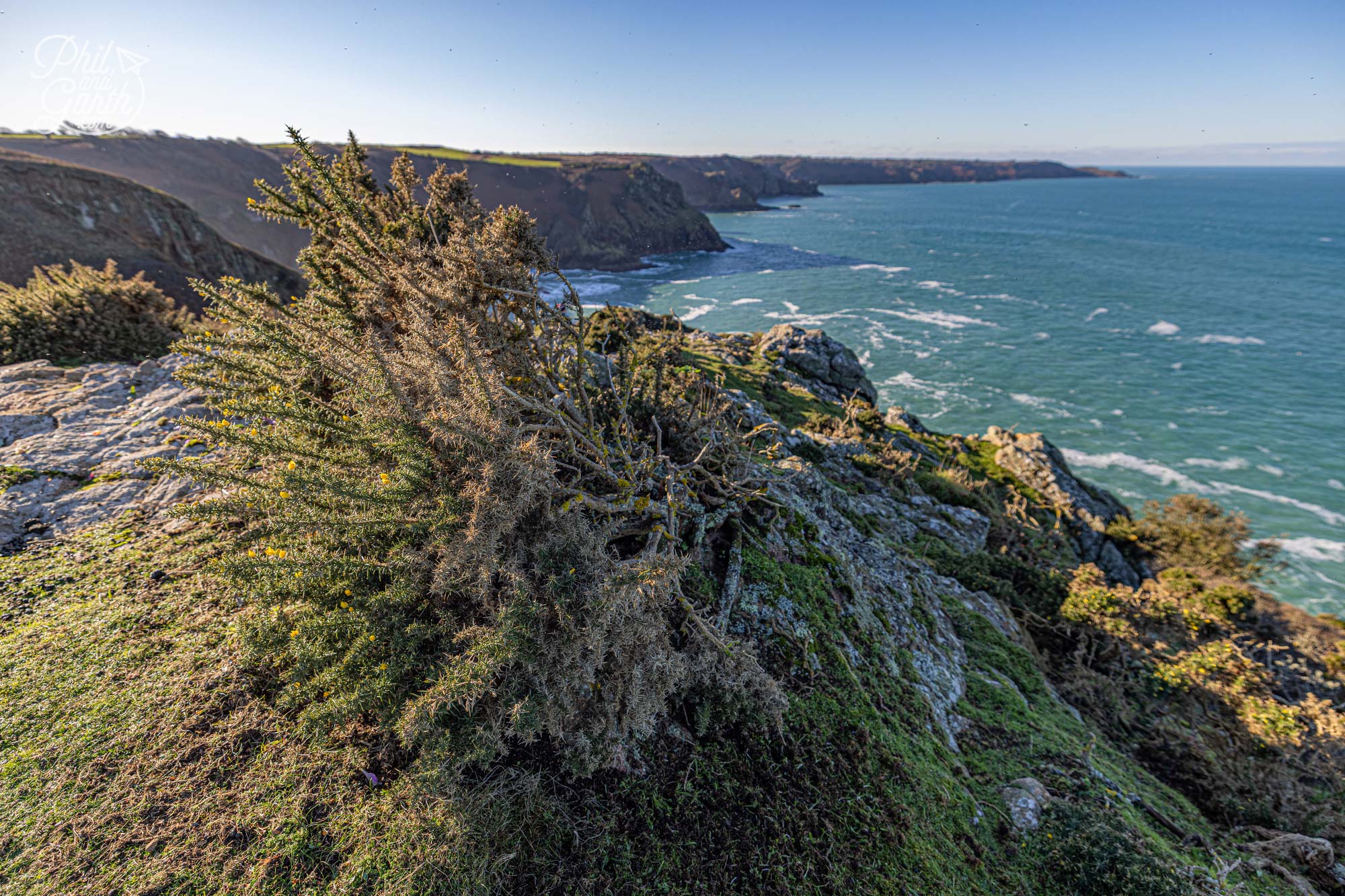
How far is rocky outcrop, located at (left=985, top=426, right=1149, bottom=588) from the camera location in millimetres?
16688

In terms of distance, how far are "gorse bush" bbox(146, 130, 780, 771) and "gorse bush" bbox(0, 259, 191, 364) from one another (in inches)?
352

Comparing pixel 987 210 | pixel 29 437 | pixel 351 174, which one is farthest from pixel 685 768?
pixel 987 210

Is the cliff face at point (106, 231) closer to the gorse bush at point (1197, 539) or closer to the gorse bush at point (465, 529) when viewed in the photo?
the gorse bush at point (465, 529)

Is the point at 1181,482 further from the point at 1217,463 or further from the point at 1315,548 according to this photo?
the point at 1315,548

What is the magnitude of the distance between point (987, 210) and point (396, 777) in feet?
570

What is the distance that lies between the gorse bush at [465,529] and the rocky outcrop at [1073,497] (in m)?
17.0

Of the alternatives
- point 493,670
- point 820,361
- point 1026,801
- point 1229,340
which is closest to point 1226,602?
point 1026,801

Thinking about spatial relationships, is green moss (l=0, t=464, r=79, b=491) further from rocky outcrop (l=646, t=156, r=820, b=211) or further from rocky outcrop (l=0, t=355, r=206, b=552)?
rocky outcrop (l=646, t=156, r=820, b=211)

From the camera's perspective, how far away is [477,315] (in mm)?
4688

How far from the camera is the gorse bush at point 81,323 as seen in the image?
10.4 metres

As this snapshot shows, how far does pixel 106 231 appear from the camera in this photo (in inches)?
992

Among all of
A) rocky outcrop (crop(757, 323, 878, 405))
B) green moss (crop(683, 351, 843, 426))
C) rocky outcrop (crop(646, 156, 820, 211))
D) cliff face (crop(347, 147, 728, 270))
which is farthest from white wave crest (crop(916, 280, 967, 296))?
rocky outcrop (crop(646, 156, 820, 211))

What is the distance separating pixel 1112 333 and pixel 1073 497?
41.6 m

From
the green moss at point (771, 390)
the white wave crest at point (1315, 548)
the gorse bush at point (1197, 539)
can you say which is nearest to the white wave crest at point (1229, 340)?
the white wave crest at point (1315, 548)
